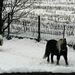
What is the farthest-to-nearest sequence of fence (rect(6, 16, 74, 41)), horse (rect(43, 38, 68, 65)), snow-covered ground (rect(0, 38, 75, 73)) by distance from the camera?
fence (rect(6, 16, 74, 41))
horse (rect(43, 38, 68, 65))
snow-covered ground (rect(0, 38, 75, 73))

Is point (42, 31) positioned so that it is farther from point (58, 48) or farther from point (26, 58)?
point (58, 48)

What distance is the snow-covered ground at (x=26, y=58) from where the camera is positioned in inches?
258

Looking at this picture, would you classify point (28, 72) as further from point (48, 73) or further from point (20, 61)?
point (20, 61)

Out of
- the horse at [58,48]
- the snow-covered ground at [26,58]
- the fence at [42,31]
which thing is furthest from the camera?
the fence at [42,31]

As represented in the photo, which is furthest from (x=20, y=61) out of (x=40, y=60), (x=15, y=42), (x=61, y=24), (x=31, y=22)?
(x=31, y=22)

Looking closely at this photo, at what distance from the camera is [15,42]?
39.0 ft

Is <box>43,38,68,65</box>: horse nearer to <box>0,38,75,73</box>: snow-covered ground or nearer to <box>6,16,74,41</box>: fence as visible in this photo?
<box>0,38,75,73</box>: snow-covered ground

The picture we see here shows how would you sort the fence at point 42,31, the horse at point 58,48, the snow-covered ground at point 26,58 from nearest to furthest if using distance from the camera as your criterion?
the snow-covered ground at point 26,58, the horse at point 58,48, the fence at point 42,31

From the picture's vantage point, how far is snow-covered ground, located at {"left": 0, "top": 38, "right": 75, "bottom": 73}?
21.5 ft

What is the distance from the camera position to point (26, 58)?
8656mm

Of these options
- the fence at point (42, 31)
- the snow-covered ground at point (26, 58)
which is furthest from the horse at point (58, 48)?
the fence at point (42, 31)

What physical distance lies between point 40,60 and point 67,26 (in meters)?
5.49

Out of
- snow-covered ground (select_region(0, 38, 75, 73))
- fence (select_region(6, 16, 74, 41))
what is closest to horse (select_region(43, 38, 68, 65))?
snow-covered ground (select_region(0, 38, 75, 73))

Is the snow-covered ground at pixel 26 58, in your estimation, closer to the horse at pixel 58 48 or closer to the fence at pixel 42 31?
the horse at pixel 58 48
